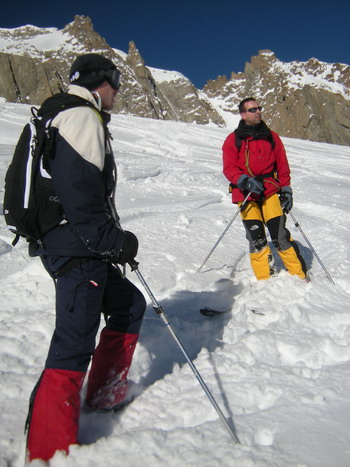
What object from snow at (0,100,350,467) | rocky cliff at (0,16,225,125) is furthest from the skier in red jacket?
rocky cliff at (0,16,225,125)

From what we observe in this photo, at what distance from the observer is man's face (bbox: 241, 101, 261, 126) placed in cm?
393

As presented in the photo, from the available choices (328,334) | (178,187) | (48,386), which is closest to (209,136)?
(178,187)

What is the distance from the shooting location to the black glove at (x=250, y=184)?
3.91m

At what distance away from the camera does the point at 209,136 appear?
54.9 ft

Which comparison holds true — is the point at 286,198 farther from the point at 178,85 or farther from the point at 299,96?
the point at 178,85

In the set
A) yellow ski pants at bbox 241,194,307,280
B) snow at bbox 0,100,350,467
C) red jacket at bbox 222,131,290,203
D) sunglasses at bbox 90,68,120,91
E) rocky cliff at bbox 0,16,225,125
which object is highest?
rocky cliff at bbox 0,16,225,125

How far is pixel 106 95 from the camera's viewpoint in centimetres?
212

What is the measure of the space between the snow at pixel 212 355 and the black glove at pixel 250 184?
99cm

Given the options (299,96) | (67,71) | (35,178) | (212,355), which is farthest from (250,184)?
(299,96)

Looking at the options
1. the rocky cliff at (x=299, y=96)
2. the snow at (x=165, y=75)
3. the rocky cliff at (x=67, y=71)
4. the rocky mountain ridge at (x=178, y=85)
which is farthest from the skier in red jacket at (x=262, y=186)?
the snow at (x=165, y=75)

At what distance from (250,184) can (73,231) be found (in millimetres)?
2383

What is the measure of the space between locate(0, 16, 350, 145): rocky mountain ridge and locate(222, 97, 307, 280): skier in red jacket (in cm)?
11023

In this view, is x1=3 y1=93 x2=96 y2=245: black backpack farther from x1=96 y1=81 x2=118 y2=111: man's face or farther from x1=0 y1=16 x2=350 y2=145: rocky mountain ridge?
x1=0 y1=16 x2=350 y2=145: rocky mountain ridge

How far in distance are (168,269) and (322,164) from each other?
10705 millimetres
